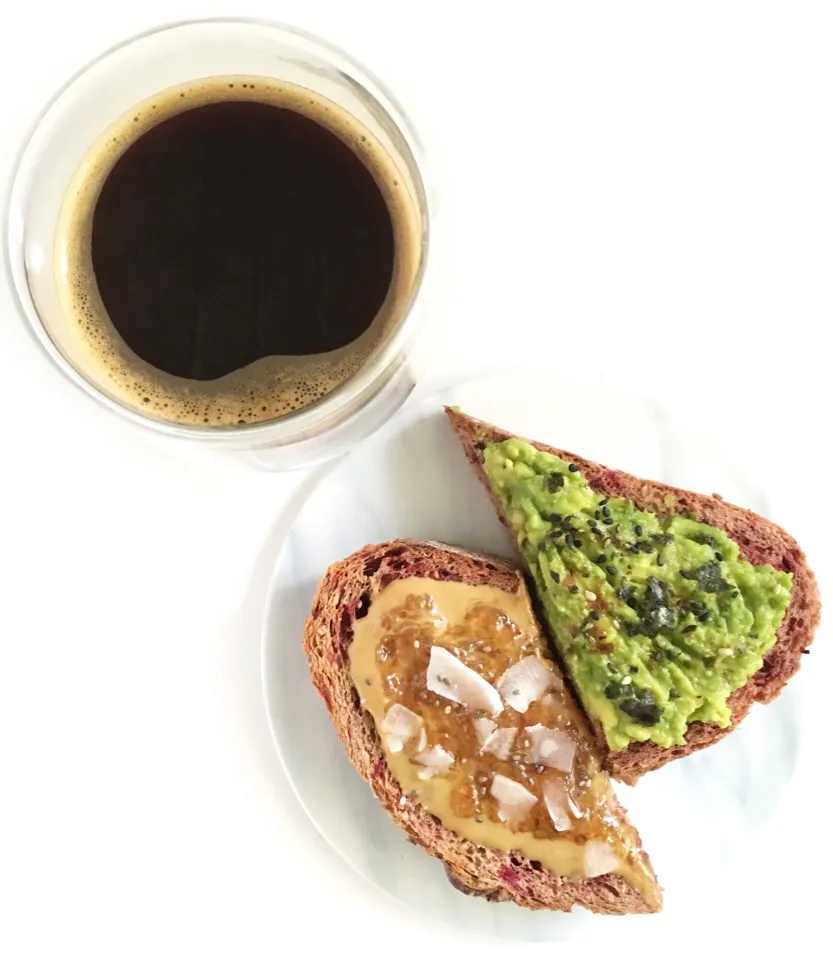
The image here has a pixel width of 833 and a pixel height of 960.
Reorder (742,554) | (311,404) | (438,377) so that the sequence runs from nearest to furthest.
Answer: (311,404) → (742,554) → (438,377)

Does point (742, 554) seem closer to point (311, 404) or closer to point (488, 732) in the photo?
point (488, 732)

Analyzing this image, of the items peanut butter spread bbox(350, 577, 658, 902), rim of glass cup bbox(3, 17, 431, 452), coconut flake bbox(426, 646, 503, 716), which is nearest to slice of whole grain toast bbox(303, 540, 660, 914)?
peanut butter spread bbox(350, 577, 658, 902)

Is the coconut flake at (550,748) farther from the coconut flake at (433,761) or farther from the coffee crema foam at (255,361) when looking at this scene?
the coffee crema foam at (255,361)

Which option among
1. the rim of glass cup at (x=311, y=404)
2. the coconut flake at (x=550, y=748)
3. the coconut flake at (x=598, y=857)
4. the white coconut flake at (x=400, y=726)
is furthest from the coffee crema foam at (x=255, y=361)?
the coconut flake at (x=598, y=857)

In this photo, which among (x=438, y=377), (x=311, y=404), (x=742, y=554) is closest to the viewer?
(x=311, y=404)

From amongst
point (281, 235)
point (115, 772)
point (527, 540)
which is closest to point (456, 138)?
point (281, 235)

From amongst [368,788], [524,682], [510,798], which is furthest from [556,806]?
[368,788]
